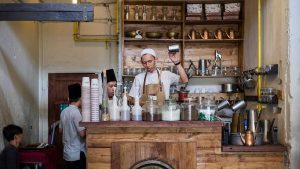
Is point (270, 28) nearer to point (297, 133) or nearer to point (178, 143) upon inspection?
point (297, 133)

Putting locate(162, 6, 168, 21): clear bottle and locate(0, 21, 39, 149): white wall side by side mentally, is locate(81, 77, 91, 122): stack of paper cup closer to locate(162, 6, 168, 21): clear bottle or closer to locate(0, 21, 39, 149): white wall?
locate(0, 21, 39, 149): white wall

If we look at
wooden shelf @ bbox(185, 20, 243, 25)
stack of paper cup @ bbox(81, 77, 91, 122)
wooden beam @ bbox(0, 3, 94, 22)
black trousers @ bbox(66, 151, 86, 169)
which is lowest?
black trousers @ bbox(66, 151, 86, 169)

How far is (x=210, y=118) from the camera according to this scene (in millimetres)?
2947

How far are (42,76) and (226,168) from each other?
3626 mm

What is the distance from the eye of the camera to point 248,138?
299 cm

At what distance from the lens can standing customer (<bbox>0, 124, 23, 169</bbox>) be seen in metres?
3.55

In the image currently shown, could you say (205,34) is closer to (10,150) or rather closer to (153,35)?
(153,35)

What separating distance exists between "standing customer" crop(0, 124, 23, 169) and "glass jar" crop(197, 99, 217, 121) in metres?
1.85

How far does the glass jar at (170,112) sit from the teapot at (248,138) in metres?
0.56

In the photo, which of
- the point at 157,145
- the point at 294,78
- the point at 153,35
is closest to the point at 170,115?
the point at 157,145

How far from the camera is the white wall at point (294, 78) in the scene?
292 centimetres

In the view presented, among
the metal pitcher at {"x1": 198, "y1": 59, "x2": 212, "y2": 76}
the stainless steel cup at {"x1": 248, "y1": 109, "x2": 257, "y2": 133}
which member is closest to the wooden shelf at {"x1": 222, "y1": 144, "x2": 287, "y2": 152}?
the stainless steel cup at {"x1": 248, "y1": 109, "x2": 257, "y2": 133}

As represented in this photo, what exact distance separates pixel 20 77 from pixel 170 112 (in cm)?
253

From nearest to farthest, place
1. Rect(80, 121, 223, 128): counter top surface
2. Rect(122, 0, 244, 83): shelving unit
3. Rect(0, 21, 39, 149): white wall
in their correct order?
Rect(80, 121, 223, 128): counter top surface → Rect(0, 21, 39, 149): white wall → Rect(122, 0, 244, 83): shelving unit
